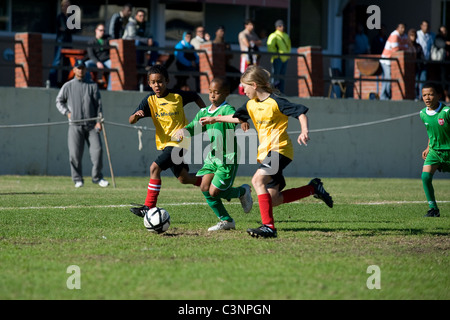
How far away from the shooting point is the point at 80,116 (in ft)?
52.2

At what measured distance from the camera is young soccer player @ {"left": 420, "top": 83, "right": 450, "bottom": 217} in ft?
37.3

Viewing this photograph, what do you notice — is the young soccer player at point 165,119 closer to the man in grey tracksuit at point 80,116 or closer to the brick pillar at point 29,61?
the man in grey tracksuit at point 80,116

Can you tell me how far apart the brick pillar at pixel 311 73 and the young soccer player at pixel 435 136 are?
10347 millimetres

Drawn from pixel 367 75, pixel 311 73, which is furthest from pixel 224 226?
pixel 367 75

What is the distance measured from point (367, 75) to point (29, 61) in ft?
30.7

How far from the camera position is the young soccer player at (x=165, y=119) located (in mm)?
9742

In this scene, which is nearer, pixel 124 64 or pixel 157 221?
pixel 157 221

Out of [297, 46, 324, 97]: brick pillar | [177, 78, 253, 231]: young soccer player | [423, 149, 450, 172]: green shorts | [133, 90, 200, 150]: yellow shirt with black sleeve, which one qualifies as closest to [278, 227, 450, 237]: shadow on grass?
[177, 78, 253, 231]: young soccer player

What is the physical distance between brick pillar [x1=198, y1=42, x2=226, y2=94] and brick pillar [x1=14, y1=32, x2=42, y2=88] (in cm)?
409

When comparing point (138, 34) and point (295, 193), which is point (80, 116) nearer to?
point (138, 34)

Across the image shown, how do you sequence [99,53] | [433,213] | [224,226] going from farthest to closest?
[99,53], [433,213], [224,226]

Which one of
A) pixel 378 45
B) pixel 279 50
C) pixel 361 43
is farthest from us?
pixel 361 43
